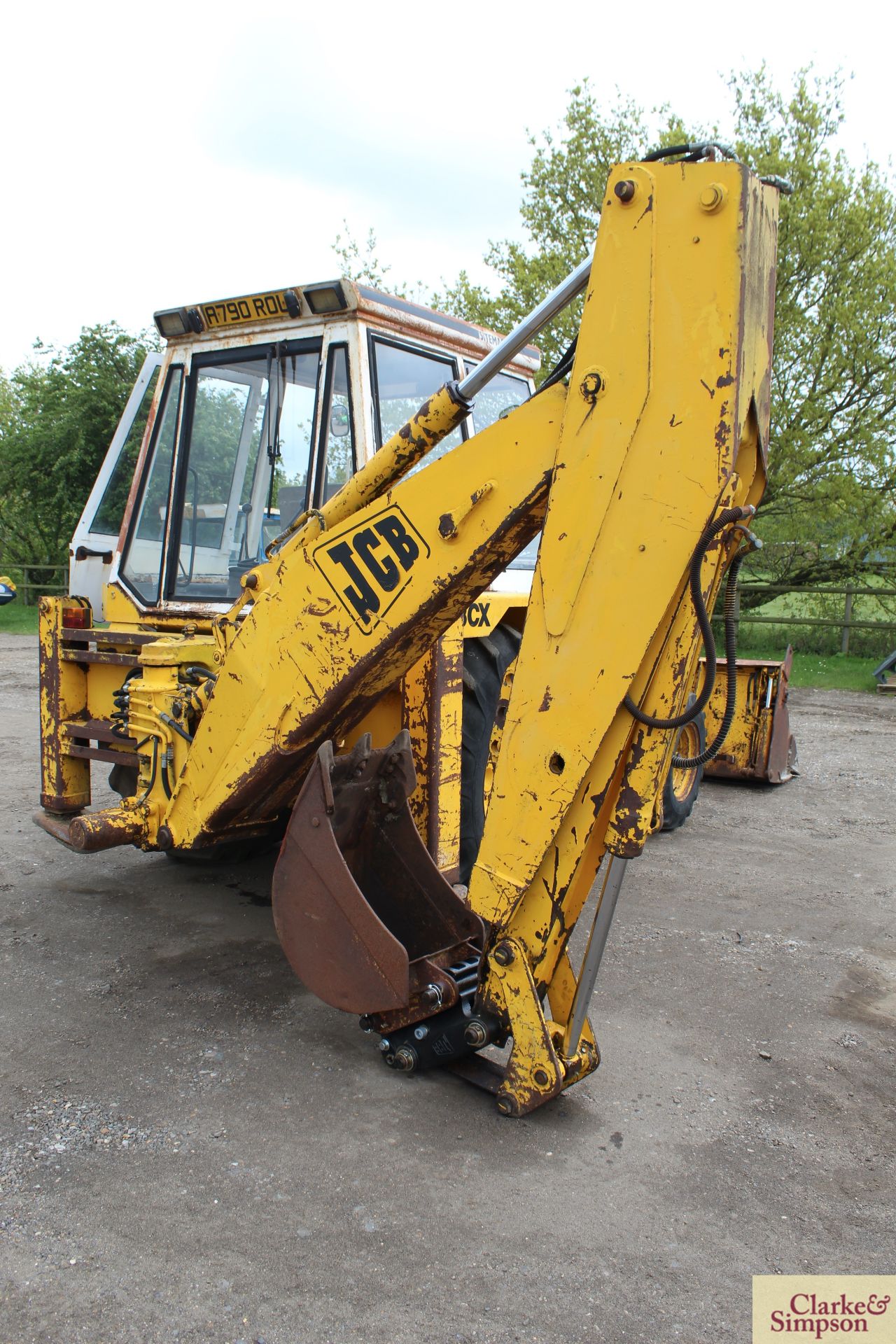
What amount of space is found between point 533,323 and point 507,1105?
210 centimetres

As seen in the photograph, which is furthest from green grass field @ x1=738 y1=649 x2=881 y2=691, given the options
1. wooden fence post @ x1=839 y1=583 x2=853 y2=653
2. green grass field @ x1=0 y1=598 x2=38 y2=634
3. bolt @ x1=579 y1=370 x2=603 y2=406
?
green grass field @ x1=0 y1=598 x2=38 y2=634

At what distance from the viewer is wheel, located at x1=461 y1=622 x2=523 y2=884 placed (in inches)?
167

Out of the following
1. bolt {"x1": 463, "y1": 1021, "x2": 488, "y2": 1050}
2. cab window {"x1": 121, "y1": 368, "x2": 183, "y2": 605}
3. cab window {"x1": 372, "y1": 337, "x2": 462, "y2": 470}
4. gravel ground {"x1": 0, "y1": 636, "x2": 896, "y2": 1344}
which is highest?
cab window {"x1": 372, "y1": 337, "x2": 462, "y2": 470}

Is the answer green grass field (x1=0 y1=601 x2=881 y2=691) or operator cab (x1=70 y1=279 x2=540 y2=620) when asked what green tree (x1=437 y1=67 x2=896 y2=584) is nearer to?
green grass field (x1=0 y1=601 x2=881 y2=691)

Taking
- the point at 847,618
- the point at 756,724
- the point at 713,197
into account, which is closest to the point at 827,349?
the point at 847,618

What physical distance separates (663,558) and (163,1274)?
77.3 inches

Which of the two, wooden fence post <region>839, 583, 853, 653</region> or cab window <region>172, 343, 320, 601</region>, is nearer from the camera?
cab window <region>172, 343, 320, 601</region>

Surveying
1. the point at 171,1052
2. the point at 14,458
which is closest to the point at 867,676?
the point at 171,1052

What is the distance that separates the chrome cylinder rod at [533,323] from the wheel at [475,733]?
1571 millimetres

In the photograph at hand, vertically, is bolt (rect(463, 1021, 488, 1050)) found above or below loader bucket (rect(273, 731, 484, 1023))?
below

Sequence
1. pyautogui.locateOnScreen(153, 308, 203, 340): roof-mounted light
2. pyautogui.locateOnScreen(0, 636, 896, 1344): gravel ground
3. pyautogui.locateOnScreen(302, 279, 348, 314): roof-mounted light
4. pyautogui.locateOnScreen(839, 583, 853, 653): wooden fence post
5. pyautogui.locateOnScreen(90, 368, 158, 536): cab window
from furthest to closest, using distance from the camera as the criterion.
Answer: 1. pyautogui.locateOnScreen(839, 583, 853, 653): wooden fence post
2. pyautogui.locateOnScreen(90, 368, 158, 536): cab window
3. pyautogui.locateOnScreen(153, 308, 203, 340): roof-mounted light
4. pyautogui.locateOnScreen(302, 279, 348, 314): roof-mounted light
5. pyautogui.locateOnScreen(0, 636, 896, 1344): gravel ground

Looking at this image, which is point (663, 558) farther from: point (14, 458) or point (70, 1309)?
point (14, 458)

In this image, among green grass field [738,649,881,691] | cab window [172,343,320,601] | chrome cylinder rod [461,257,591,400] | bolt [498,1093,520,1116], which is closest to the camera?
chrome cylinder rod [461,257,591,400]

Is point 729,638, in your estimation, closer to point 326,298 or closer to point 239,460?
point 326,298
